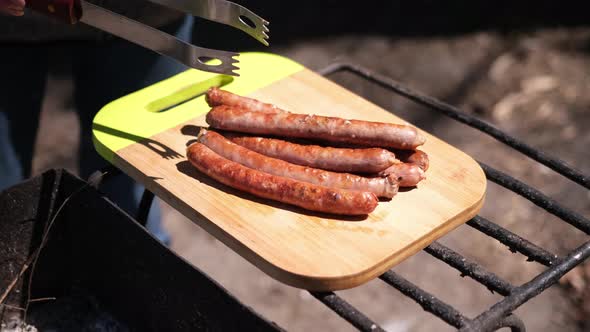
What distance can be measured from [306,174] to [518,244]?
0.68m

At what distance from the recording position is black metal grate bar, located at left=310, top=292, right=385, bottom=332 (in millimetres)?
2043

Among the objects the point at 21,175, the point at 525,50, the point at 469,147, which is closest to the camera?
the point at 21,175

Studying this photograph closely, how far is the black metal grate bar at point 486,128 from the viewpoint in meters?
2.56

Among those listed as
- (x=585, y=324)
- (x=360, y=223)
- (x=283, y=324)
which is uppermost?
(x=360, y=223)

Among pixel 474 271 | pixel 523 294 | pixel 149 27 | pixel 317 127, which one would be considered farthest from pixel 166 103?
pixel 523 294

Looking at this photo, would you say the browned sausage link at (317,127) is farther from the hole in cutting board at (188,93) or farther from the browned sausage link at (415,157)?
the hole in cutting board at (188,93)

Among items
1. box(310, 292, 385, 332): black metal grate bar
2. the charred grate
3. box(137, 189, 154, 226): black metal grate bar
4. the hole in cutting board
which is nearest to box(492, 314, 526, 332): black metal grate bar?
the charred grate

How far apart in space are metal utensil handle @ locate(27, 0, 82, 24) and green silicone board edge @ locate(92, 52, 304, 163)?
0.46m

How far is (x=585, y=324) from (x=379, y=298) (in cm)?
110

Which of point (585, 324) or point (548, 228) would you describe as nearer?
point (585, 324)

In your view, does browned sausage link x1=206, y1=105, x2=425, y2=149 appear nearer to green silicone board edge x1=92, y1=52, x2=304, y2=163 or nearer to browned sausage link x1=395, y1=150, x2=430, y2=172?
browned sausage link x1=395, y1=150, x2=430, y2=172

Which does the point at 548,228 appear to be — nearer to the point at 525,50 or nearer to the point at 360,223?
the point at 525,50

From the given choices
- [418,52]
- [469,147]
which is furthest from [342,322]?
[418,52]

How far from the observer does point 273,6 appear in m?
6.55
